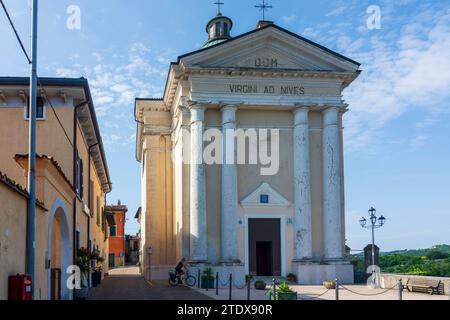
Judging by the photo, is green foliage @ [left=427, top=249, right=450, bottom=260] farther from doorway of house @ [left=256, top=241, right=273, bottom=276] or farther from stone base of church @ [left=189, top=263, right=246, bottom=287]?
stone base of church @ [left=189, top=263, right=246, bottom=287]

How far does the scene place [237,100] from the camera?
1145 inches

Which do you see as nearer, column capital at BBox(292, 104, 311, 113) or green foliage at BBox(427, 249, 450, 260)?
column capital at BBox(292, 104, 311, 113)

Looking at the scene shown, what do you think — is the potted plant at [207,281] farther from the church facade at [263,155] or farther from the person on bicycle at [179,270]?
the church facade at [263,155]

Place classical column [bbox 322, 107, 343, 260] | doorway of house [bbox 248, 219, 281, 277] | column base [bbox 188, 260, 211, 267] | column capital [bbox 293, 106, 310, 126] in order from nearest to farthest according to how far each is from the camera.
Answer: column base [bbox 188, 260, 211, 267]
classical column [bbox 322, 107, 343, 260]
column capital [bbox 293, 106, 310, 126]
doorway of house [bbox 248, 219, 281, 277]

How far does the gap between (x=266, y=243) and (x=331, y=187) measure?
4709mm

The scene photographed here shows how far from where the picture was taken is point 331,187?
96.8 ft

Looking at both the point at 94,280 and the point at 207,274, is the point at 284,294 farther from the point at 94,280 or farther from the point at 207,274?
the point at 94,280

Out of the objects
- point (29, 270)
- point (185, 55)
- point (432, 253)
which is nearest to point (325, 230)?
point (185, 55)

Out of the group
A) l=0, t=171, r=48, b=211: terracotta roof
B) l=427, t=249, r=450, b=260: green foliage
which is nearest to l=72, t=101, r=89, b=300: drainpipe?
l=0, t=171, r=48, b=211: terracotta roof

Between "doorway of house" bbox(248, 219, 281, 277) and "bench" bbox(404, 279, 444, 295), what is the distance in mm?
8104

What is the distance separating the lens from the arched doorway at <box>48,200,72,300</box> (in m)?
15.9

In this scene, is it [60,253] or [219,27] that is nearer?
[60,253]

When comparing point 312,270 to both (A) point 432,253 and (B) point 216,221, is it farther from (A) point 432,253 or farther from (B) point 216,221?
(A) point 432,253

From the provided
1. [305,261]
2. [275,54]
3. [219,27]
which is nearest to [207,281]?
[305,261]
